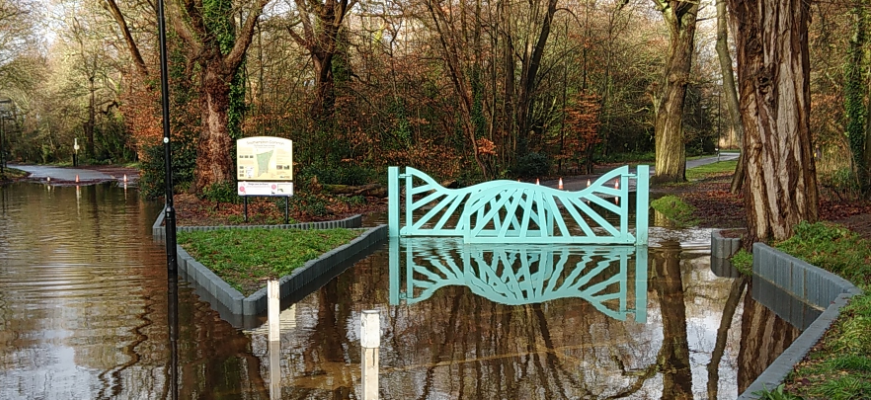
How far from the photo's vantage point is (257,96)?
28.9 metres

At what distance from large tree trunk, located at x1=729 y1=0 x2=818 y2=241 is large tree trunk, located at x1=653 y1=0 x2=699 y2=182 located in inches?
697

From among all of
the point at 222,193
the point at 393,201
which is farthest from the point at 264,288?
the point at 222,193

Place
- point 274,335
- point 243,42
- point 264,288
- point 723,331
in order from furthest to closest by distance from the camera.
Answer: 1. point 243,42
2. point 264,288
3. point 723,331
4. point 274,335

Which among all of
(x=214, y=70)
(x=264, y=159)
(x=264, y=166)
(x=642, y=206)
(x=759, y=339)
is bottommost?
(x=759, y=339)

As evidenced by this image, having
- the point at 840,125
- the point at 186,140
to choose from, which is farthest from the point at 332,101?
the point at 840,125

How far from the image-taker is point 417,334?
8609mm

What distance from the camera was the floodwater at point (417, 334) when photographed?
6.77 metres

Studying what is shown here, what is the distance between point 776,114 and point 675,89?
1947 cm

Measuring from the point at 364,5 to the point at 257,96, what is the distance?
723cm

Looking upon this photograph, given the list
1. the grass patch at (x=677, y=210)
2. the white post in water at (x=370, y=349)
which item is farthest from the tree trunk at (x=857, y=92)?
the white post in water at (x=370, y=349)

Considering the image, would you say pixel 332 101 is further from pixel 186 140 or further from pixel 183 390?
Answer: pixel 183 390

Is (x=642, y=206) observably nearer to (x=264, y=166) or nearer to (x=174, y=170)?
(x=264, y=166)

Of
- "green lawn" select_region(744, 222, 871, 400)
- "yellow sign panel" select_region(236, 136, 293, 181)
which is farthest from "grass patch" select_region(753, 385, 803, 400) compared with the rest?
"yellow sign panel" select_region(236, 136, 293, 181)

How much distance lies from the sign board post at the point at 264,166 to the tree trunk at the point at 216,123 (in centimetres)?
458
